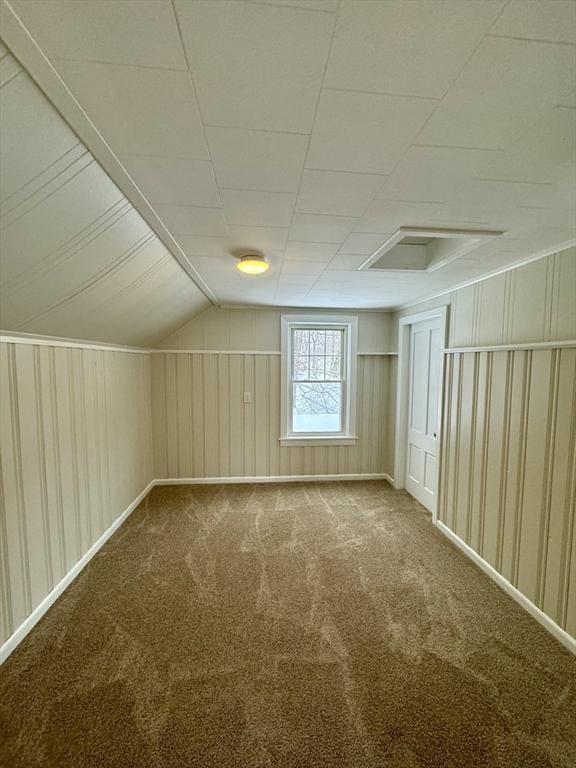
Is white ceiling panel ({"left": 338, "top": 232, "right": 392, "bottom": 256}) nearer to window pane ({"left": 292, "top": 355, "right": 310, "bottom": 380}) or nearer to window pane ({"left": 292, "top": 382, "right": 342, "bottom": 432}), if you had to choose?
window pane ({"left": 292, "top": 355, "right": 310, "bottom": 380})

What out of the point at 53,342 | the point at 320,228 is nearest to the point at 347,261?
the point at 320,228

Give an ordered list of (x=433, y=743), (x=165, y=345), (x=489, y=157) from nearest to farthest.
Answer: (x=489, y=157), (x=433, y=743), (x=165, y=345)

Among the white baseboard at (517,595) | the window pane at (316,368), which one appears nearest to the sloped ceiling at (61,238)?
the window pane at (316,368)

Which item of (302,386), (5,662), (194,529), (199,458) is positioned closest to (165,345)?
(199,458)

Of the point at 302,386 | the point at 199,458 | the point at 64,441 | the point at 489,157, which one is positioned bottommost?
the point at 199,458

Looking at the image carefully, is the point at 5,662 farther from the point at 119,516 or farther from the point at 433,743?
the point at 433,743

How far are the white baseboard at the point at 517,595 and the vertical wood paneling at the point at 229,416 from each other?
6.07 ft

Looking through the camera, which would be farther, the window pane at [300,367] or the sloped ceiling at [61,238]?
the window pane at [300,367]

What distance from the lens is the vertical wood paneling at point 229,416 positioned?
4.12 meters

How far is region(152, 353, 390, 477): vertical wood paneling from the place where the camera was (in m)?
4.12

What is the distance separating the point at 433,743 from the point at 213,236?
263 centimetres

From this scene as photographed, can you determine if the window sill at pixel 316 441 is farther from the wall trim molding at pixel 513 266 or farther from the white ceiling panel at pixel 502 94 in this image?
the white ceiling panel at pixel 502 94

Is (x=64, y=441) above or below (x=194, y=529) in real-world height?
above

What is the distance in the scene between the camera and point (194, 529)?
10.1 ft
